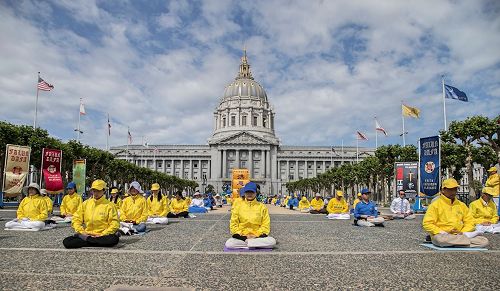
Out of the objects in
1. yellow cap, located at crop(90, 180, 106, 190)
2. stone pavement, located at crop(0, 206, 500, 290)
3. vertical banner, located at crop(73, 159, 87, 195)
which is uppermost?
vertical banner, located at crop(73, 159, 87, 195)

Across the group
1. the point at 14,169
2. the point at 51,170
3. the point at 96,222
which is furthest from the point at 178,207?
the point at 51,170

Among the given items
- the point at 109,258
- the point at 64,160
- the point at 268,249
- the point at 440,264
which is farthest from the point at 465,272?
the point at 64,160

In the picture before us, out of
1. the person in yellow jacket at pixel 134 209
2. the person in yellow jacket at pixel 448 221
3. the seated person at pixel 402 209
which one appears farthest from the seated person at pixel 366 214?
the person in yellow jacket at pixel 134 209

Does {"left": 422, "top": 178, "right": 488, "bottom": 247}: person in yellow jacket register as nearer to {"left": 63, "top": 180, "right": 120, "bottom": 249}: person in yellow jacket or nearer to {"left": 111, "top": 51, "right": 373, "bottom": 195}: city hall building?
{"left": 63, "top": 180, "right": 120, "bottom": 249}: person in yellow jacket

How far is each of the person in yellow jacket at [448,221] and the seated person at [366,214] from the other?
678cm

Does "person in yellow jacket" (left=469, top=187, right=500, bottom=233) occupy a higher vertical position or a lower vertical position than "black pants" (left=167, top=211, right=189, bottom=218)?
higher

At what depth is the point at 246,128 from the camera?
144500mm

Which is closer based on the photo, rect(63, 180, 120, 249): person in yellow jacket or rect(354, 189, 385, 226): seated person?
rect(63, 180, 120, 249): person in yellow jacket

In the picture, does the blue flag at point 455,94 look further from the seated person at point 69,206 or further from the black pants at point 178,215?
the seated person at point 69,206

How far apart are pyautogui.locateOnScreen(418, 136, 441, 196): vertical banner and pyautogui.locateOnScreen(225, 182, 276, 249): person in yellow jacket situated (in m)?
18.2

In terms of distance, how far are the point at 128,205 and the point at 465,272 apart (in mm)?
10762

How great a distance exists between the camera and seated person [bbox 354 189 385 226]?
56.3 feet

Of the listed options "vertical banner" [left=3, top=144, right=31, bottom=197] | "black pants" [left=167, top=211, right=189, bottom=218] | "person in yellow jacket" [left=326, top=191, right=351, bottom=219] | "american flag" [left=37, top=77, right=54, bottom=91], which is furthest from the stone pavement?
"american flag" [left=37, top=77, right=54, bottom=91]

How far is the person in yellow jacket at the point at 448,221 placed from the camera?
993 cm
